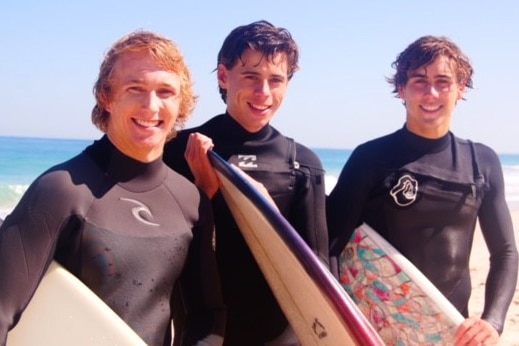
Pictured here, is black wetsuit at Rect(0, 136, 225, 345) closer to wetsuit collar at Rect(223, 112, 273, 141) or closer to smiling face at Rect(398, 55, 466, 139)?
wetsuit collar at Rect(223, 112, 273, 141)

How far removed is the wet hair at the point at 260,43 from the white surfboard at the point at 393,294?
1000 mm

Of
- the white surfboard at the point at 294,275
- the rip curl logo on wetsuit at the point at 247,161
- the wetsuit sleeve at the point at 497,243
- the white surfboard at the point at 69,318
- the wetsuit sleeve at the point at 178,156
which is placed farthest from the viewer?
the wetsuit sleeve at the point at 497,243

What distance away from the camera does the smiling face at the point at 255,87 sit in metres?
2.71

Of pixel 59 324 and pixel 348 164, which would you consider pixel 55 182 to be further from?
pixel 348 164

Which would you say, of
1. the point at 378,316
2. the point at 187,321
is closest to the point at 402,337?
the point at 378,316

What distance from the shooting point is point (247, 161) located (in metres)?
2.81

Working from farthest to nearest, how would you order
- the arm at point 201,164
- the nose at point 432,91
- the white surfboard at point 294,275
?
the nose at point 432,91 → the arm at point 201,164 → the white surfboard at point 294,275

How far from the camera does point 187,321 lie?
7.18 feet

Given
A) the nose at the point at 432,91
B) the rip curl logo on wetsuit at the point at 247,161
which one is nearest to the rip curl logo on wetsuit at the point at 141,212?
the rip curl logo on wetsuit at the point at 247,161

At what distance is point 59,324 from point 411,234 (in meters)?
1.87

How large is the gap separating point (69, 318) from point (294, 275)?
83 cm

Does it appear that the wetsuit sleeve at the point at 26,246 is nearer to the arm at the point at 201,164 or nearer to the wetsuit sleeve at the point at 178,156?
the arm at the point at 201,164

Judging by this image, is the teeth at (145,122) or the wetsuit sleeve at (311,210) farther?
the wetsuit sleeve at (311,210)

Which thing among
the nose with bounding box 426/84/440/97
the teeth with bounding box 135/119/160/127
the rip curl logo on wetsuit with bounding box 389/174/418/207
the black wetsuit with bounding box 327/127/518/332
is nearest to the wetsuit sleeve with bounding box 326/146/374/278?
the black wetsuit with bounding box 327/127/518/332
